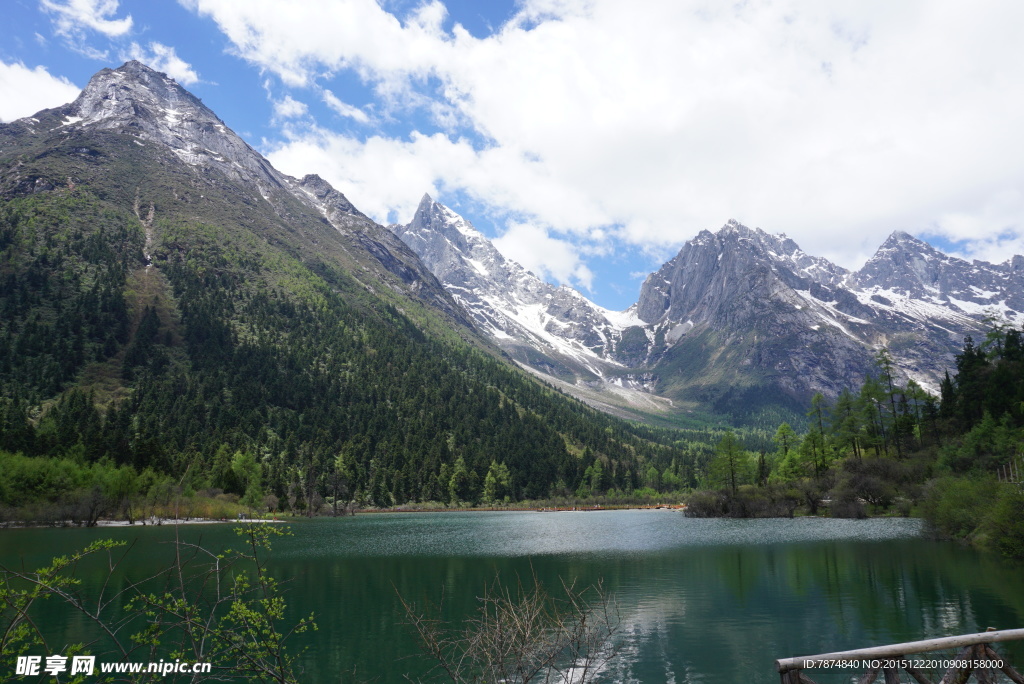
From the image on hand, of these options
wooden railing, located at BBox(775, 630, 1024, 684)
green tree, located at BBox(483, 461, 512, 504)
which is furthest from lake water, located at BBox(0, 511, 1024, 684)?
green tree, located at BBox(483, 461, 512, 504)

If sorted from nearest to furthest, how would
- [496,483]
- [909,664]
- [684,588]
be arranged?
[909,664] → [684,588] → [496,483]

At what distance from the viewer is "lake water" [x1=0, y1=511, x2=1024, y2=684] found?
2684cm

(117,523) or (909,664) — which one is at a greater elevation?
(909,664)

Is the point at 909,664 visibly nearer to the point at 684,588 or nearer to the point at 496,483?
the point at 684,588

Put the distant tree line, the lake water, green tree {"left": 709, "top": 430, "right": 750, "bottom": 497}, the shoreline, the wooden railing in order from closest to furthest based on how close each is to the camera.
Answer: the wooden railing, the lake water, the distant tree line, the shoreline, green tree {"left": 709, "top": 430, "right": 750, "bottom": 497}

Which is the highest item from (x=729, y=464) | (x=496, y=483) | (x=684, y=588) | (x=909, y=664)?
(x=729, y=464)

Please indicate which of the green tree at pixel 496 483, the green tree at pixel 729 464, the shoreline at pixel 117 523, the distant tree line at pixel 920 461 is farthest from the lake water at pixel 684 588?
the green tree at pixel 496 483

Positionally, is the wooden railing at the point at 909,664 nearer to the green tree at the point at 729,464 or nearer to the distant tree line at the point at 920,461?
the distant tree line at the point at 920,461

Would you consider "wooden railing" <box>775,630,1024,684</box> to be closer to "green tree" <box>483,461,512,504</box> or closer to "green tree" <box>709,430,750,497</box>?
"green tree" <box>709,430,750,497</box>

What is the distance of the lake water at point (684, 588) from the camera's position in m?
26.8


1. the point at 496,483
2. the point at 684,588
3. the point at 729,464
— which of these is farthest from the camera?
the point at 496,483

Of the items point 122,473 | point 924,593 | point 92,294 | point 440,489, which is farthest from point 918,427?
point 92,294

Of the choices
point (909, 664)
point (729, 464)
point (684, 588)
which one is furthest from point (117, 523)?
point (909, 664)

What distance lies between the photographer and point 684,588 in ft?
136
